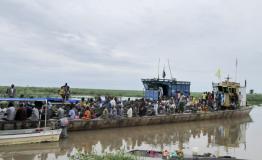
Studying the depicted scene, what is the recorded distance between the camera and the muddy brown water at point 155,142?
51.1 ft

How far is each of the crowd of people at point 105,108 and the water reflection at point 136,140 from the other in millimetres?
1004

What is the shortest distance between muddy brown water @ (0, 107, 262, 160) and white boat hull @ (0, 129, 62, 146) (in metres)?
0.29

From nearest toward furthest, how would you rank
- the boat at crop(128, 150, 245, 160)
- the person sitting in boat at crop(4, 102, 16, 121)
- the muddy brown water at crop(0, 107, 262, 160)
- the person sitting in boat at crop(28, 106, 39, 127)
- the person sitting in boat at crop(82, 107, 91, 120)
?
the boat at crop(128, 150, 245, 160), the muddy brown water at crop(0, 107, 262, 160), the person sitting in boat at crop(4, 102, 16, 121), the person sitting in boat at crop(28, 106, 39, 127), the person sitting in boat at crop(82, 107, 91, 120)

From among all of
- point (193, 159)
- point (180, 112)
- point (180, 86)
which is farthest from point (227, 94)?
point (193, 159)

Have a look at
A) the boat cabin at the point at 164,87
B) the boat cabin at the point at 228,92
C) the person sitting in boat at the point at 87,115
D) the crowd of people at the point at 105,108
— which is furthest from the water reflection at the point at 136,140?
the boat cabin at the point at 228,92

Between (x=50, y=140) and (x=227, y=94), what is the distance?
2018 centimetres

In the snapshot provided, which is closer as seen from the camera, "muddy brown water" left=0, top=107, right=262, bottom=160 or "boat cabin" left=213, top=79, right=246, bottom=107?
"muddy brown water" left=0, top=107, right=262, bottom=160

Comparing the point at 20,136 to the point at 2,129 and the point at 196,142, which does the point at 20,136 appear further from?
the point at 196,142

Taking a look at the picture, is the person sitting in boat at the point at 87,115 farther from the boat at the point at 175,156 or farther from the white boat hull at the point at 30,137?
the boat at the point at 175,156

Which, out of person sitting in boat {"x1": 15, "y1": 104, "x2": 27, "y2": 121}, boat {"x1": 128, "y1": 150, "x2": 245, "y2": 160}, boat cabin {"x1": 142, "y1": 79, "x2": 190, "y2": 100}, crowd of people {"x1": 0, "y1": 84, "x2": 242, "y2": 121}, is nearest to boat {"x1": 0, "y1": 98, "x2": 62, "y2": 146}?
person sitting in boat {"x1": 15, "y1": 104, "x2": 27, "y2": 121}

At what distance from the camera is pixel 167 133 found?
2327cm

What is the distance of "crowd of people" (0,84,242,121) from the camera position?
17.8m

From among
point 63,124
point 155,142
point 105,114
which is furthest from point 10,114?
point 155,142

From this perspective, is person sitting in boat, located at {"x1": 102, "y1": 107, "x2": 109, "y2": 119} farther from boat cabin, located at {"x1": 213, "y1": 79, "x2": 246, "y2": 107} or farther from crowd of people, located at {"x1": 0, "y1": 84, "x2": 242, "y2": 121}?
boat cabin, located at {"x1": 213, "y1": 79, "x2": 246, "y2": 107}
